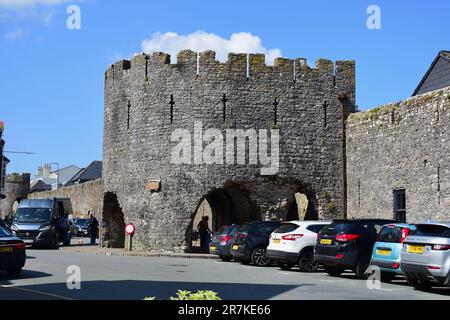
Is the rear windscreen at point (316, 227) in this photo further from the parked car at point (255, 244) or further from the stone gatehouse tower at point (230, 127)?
the stone gatehouse tower at point (230, 127)

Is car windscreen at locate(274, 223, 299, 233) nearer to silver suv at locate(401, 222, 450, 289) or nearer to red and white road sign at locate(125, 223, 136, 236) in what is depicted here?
silver suv at locate(401, 222, 450, 289)

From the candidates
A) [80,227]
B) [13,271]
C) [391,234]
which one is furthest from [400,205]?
[80,227]

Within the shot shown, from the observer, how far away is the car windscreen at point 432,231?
13.7 meters

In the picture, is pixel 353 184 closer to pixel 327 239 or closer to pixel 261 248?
pixel 261 248

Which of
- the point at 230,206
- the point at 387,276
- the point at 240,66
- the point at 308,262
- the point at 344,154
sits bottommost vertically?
the point at 387,276

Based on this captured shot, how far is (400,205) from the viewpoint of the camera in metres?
24.7

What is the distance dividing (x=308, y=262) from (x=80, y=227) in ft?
115

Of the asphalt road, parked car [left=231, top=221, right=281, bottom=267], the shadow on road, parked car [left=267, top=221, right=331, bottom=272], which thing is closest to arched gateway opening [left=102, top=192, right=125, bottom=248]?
parked car [left=231, top=221, right=281, bottom=267]

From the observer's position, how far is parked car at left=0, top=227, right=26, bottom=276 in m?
15.8

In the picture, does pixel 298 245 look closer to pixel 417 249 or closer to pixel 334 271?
pixel 334 271

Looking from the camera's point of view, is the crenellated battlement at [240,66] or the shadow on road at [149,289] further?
A: the crenellated battlement at [240,66]

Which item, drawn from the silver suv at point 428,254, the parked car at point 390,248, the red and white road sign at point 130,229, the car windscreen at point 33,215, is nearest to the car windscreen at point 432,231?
the silver suv at point 428,254

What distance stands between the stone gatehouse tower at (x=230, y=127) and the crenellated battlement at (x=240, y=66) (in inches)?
1.6

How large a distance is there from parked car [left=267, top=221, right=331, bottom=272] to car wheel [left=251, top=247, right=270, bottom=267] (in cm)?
182
